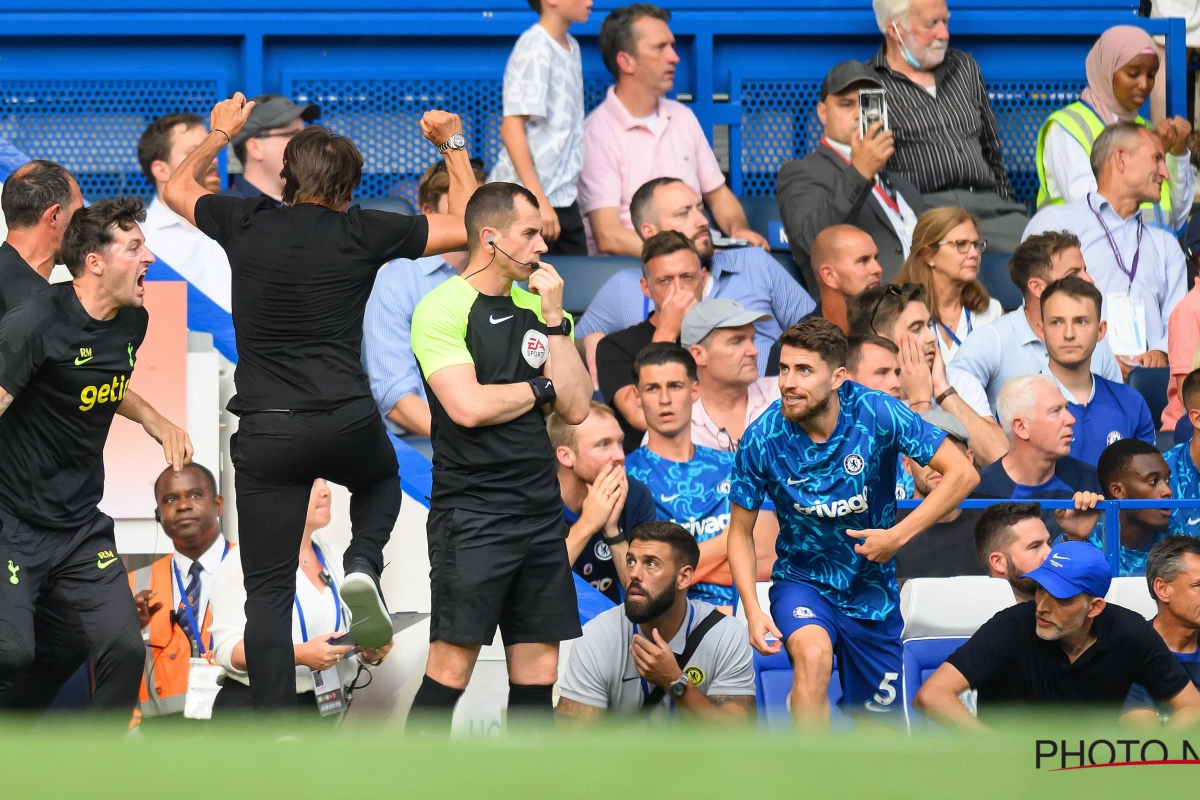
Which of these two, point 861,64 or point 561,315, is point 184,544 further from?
point 861,64

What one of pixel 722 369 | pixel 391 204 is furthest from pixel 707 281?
pixel 391 204

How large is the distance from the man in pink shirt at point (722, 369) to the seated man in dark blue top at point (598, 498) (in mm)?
554

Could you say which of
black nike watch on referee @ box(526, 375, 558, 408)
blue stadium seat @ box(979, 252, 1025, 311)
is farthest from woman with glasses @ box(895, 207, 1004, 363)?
black nike watch on referee @ box(526, 375, 558, 408)

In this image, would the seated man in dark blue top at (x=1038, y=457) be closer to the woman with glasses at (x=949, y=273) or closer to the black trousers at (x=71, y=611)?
the woman with glasses at (x=949, y=273)

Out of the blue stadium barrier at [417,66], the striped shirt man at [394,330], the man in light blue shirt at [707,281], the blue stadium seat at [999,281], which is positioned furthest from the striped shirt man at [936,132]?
the striped shirt man at [394,330]

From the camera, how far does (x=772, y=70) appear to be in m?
8.42

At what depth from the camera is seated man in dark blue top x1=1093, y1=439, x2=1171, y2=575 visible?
17.7 feet

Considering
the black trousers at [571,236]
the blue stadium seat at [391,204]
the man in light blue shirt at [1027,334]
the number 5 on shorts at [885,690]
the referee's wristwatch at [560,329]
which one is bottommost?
the number 5 on shorts at [885,690]

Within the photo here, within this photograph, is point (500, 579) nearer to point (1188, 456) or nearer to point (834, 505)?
point (834, 505)

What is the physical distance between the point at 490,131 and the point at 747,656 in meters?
3.92

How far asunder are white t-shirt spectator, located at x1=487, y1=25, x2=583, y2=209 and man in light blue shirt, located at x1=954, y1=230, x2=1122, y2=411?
199cm

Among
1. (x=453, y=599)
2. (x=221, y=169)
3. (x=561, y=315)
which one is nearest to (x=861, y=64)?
(x=221, y=169)

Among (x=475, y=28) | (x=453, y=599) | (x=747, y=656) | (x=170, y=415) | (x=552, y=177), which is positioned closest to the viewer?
(x=453, y=599)

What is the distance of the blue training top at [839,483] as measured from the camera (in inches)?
192
